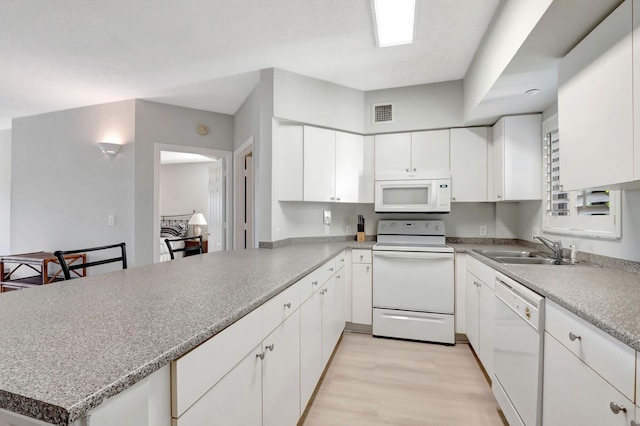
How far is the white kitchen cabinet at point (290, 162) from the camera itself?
2.77 m

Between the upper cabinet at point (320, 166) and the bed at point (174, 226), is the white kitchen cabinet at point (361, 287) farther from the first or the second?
the bed at point (174, 226)

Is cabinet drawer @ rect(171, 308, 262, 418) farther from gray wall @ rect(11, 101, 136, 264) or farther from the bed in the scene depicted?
the bed

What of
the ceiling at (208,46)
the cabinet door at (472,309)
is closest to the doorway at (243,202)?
the ceiling at (208,46)

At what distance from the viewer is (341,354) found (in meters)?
2.49

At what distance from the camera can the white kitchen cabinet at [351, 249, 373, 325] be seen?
2861 mm

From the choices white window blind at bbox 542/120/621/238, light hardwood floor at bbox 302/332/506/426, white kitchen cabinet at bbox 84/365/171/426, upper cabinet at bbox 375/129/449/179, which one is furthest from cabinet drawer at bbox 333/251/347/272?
white kitchen cabinet at bbox 84/365/171/426

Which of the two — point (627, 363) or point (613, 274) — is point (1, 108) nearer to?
point (627, 363)

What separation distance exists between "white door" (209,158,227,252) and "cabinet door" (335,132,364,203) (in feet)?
5.59

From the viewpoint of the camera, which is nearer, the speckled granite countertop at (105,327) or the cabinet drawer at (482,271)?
the speckled granite countertop at (105,327)

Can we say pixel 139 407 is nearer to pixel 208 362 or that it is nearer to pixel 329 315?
pixel 208 362

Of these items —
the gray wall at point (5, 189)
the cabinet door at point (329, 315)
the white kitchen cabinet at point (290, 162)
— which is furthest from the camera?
the gray wall at point (5, 189)

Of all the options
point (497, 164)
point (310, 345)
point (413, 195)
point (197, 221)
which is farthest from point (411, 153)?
point (197, 221)

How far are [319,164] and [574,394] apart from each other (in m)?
2.37

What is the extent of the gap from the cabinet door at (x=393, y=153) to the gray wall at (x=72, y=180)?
9.54 feet
